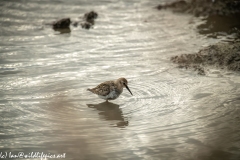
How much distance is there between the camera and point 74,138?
7262 mm

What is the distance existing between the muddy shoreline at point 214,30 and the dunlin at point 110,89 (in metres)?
2.36

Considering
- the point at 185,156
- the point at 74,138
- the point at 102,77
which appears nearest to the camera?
the point at 185,156

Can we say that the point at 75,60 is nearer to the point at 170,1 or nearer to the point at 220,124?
the point at 220,124

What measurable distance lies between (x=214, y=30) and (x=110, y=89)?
5.73 meters

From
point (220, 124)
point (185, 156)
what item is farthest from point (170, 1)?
point (185, 156)

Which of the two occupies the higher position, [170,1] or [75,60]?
[170,1]

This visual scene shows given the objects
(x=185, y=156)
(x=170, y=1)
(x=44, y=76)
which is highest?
(x=170, y=1)

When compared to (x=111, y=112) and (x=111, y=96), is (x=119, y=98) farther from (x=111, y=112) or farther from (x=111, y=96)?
(x=111, y=112)

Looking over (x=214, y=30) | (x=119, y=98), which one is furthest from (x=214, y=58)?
(x=119, y=98)

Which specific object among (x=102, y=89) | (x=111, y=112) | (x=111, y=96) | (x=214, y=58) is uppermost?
(x=214, y=58)

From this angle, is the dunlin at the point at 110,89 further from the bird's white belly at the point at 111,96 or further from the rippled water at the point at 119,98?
the rippled water at the point at 119,98

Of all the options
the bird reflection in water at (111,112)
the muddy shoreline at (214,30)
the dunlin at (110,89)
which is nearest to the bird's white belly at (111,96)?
the dunlin at (110,89)

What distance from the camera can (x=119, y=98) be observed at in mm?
9414

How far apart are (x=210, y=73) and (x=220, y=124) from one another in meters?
2.72
